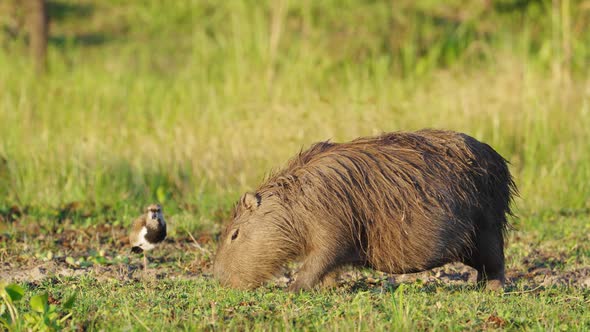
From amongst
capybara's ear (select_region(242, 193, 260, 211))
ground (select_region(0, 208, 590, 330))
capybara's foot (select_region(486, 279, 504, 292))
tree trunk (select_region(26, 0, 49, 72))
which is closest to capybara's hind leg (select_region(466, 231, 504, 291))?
capybara's foot (select_region(486, 279, 504, 292))

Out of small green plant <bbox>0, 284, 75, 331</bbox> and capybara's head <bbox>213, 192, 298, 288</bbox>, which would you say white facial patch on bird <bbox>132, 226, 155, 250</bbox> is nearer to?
capybara's head <bbox>213, 192, 298, 288</bbox>

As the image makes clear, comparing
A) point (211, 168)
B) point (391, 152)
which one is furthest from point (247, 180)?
point (391, 152)

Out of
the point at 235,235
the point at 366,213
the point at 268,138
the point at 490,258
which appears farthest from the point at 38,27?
the point at 490,258

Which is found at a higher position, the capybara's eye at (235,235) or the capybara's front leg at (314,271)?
the capybara's eye at (235,235)

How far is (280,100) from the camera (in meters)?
10.9

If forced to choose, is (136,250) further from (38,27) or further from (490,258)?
(38,27)

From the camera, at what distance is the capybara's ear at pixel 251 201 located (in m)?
5.38

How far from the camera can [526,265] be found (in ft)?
21.9

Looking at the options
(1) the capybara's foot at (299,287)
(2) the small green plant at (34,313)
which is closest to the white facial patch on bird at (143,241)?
(1) the capybara's foot at (299,287)

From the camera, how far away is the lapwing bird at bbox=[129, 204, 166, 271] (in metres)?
6.15

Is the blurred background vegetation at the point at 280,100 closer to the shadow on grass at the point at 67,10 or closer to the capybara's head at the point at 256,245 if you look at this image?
the shadow on grass at the point at 67,10

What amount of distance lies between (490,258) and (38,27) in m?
9.63

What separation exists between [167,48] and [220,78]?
4418 mm

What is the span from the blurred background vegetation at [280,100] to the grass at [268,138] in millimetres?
30
